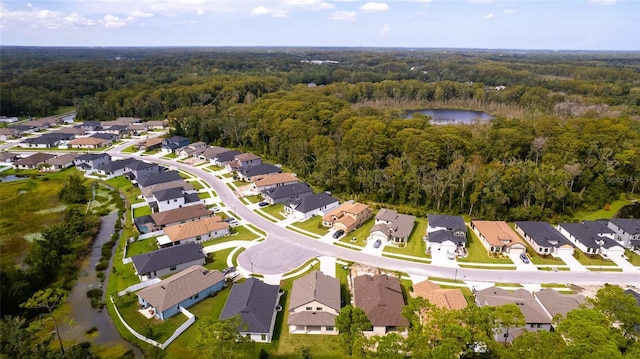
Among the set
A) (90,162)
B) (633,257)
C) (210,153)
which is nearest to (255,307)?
(633,257)

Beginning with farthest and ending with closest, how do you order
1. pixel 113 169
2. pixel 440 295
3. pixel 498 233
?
pixel 113 169
pixel 498 233
pixel 440 295

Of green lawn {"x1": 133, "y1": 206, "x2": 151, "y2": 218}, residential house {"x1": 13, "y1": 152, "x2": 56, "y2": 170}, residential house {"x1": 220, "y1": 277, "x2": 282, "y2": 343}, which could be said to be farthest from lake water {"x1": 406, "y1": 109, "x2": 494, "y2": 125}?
residential house {"x1": 13, "y1": 152, "x2": 56, "y2": 170}

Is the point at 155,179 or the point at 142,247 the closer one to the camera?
the point at 142,247

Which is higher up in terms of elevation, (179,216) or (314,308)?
(179,216)

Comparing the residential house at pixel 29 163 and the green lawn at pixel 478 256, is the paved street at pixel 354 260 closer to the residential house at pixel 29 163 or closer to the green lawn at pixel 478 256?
the green lawn at pixel 478 256

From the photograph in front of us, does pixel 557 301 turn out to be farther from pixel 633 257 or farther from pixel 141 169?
pixel 141 169

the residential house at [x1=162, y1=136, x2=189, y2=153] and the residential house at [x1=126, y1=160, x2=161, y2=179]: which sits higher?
the residential house at [x1=162, y1=136, x2=189, y2=153]

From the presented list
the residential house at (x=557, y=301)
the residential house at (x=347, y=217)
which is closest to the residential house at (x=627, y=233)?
the residential house at (x=557, y=301)

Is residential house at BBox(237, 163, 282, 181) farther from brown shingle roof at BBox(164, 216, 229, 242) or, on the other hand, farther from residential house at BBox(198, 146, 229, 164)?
brown shingle roof at BBox(164, 216, 229, 242)

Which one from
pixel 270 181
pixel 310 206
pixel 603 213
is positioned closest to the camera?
pixel 310 206
